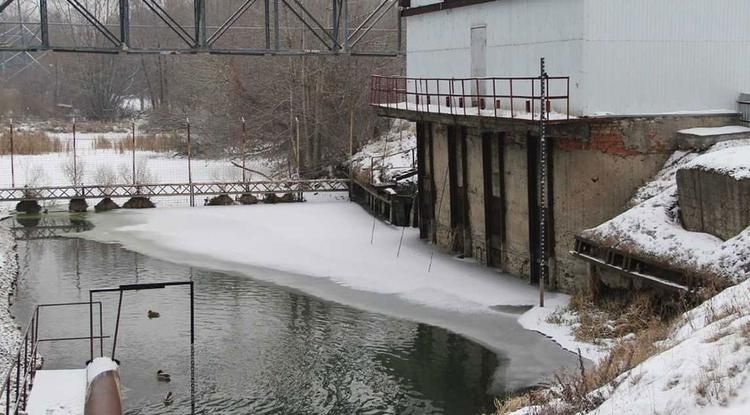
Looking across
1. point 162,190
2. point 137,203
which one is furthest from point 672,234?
point 162,190

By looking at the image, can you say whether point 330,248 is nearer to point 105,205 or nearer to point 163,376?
point 163,376

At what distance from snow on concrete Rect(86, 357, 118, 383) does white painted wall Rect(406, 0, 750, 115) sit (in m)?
11.8

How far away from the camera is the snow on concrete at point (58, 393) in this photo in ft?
47.8

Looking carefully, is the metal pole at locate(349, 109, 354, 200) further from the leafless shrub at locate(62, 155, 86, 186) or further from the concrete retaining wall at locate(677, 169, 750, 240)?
the concrete retaining wall at locate(677, 169, 750, 240)

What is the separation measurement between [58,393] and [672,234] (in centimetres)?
1147

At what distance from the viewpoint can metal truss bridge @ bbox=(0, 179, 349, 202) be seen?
39250 millimetres

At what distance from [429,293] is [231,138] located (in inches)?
Result: 1131

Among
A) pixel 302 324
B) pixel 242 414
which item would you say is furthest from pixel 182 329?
pixel 242 414

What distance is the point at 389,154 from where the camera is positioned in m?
42.8

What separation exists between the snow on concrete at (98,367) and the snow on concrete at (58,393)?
0.25 metres

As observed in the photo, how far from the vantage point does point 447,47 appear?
28.7m

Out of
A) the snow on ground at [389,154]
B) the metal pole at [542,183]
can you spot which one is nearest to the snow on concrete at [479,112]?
the metal pole at [542,183]

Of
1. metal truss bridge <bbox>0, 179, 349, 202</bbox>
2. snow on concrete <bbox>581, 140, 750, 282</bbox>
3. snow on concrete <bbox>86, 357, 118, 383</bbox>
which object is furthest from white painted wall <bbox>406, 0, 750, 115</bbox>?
metal truss bridge <bbox>0, 179, 349, 202</bbox>

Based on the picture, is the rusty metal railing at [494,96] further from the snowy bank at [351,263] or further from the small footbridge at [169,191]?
the small footbridge at [169,191]
